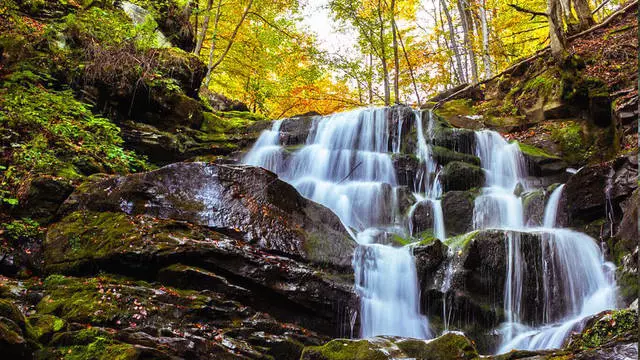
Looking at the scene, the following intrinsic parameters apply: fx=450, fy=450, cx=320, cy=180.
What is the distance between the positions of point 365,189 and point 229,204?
4240 millimetres

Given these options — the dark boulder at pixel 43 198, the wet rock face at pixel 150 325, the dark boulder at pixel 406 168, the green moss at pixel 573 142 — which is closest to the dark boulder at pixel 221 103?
the dark boulder at pixel 406 168

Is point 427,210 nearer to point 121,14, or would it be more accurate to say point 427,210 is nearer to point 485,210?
point 485,210

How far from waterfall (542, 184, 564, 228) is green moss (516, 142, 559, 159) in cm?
238

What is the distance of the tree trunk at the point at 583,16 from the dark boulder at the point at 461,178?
7.21 m

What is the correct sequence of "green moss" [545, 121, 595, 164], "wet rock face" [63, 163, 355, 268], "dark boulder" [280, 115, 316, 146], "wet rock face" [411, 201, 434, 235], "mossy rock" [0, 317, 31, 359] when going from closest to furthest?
1. "mossy rock" [0, 317, 31, 359]
2. "wet rock face" [63, 163, 355, 268]
3. "wet rock face" [411, 201, 434, 235]
4. "green moss" [545, 121, 595, 164]
5. "dark boulder" [280, 115, 316, 146]

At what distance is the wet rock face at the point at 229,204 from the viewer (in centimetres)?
671

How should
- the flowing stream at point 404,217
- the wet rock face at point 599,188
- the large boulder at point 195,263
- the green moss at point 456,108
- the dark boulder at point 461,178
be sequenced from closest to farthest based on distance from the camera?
the large boulder at point 195,263, the flowing stream at point 404,217, the wet rock face at point 599,188, the dark boulder at point 461,178, the green moss at point 456,108

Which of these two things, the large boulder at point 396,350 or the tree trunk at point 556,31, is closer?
the large boulder at point 396,350

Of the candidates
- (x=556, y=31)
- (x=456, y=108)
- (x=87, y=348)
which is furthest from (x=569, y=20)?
(x=87, y=348)

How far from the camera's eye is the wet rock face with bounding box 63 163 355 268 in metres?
6.71

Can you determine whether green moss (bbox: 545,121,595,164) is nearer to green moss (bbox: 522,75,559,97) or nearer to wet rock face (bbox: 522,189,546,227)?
green moss (bbox: 522,75,559,97)

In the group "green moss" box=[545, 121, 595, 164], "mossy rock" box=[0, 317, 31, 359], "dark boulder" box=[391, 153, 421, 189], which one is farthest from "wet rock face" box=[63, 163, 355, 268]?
"green moss" box=[545, 121, 595, 164]

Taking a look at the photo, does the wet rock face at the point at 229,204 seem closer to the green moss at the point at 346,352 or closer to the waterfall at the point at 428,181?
the green moss at the point at 346,352

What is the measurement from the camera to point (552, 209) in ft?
29.7
